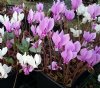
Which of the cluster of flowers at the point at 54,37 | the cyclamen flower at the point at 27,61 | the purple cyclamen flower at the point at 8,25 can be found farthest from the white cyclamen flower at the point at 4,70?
the purple cyclamen flower at the point at 8,25

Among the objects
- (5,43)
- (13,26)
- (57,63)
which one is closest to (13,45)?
(5,43)

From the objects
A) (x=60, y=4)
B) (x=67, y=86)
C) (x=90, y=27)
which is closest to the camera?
(x=67, y=86)

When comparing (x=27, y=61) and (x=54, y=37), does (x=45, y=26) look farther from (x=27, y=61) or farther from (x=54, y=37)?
(x=27, y=61)

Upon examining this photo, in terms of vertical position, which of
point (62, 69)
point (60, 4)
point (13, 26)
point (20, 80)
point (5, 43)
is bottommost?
point (20, 80)

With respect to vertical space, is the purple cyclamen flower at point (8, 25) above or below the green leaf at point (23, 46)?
above

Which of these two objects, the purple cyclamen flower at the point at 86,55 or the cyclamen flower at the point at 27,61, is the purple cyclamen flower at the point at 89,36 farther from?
the cyclamen flower at the point at 27,61

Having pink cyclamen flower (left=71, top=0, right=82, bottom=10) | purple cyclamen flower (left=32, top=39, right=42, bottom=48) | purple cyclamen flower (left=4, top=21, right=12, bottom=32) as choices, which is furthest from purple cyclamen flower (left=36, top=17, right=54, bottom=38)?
pink cyclamen flower (left=71, top=0, right=82, bottom=10)

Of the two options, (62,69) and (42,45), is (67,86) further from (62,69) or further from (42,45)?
(42,45)

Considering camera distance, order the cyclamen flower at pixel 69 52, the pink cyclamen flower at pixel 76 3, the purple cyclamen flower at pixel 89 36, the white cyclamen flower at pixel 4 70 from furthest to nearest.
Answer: the pink cyclamen flower at pixel 76 3 → the purple cyclamen flower at pixel 89 36 → the white cyclamen flower at pixel 4 70 → the cyclamen flower at pixel 69 52
